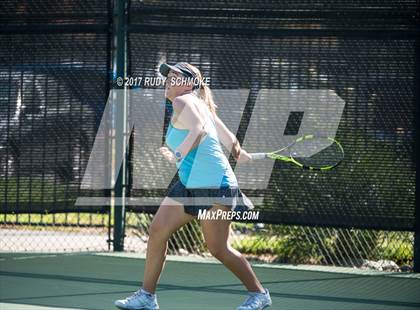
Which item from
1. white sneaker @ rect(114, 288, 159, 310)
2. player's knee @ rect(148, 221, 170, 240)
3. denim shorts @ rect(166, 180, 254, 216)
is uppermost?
denim shorts @ rect(166, 180, 254, 216)

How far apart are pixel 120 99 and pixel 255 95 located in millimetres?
1428

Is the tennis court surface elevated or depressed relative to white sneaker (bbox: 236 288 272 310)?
depressed

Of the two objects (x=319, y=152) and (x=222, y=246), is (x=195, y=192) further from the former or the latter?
(x=319, y=152)

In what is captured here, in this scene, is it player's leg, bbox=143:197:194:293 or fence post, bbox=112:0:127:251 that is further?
fence post, bbox=112:0:127:251

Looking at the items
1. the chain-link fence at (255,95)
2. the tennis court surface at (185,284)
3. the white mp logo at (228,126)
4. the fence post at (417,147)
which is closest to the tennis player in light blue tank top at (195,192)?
the tennis court surface at (185,284)

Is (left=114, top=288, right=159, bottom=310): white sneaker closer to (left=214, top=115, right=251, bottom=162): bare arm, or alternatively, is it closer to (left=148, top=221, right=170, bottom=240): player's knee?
(left=148, top=221, right=170, bottom=240): player's knee

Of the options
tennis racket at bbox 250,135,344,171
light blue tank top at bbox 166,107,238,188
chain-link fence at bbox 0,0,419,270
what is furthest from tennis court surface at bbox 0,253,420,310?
light blue tank top at bbox 166,107,238,188

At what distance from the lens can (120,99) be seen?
30.0 ft

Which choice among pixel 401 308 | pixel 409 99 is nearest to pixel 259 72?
pixel 409 99

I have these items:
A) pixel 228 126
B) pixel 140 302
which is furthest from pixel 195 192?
pixel 228 126

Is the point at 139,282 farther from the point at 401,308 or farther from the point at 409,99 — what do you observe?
the point at 409,99

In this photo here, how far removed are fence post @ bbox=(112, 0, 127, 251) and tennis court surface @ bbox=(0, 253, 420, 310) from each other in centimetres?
62

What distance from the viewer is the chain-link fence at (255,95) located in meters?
8.34

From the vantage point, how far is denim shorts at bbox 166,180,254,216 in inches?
226
